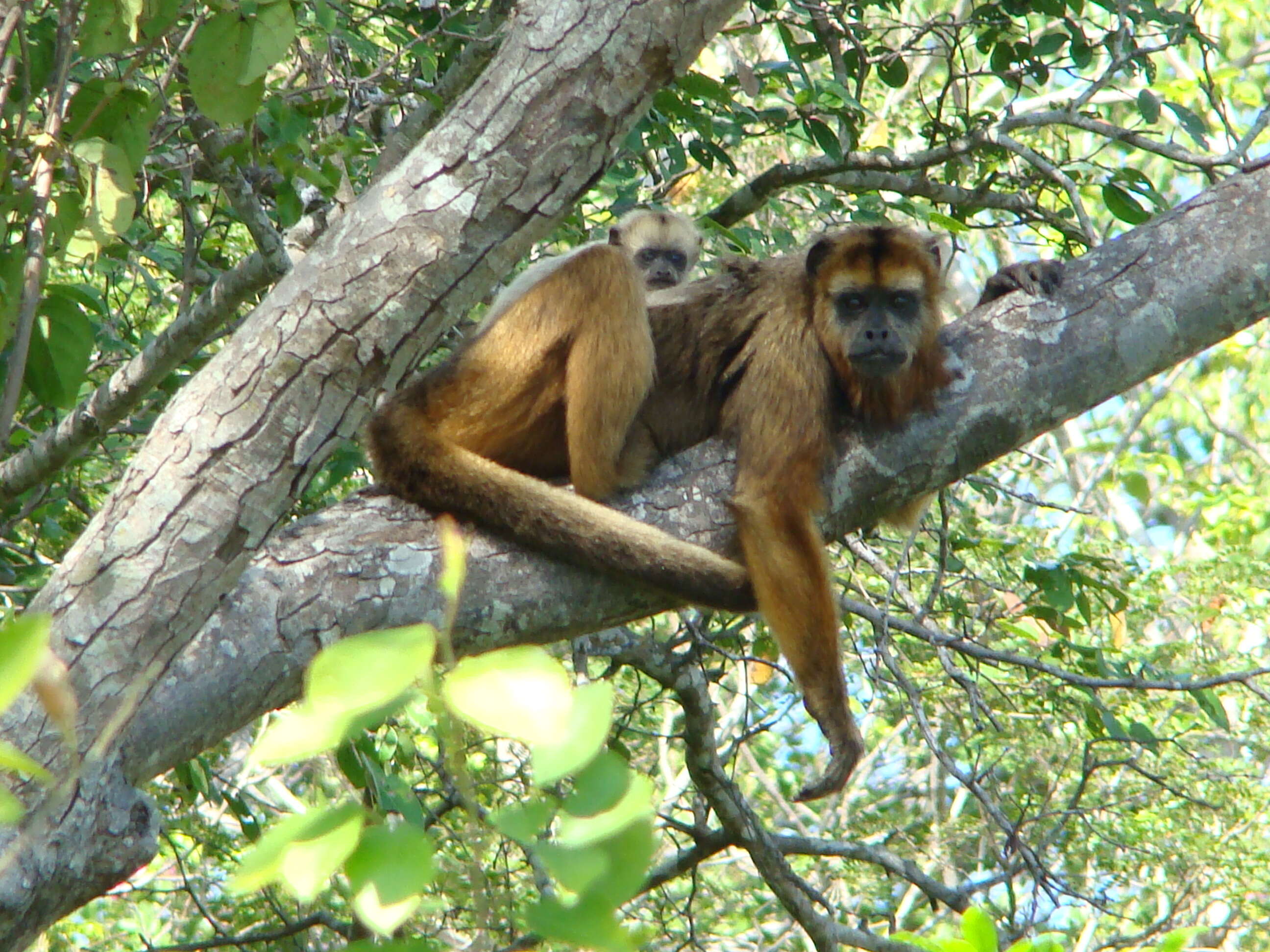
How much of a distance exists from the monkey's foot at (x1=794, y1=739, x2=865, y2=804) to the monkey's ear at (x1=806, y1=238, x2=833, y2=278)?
1653 millimetres

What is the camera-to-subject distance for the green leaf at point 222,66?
2.60 meters

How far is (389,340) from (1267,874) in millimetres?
6020

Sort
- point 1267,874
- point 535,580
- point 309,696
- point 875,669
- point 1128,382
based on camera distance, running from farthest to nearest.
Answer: point 1267,874 → point 875,669 → point 1128,382 → point 535,580 → point 309,696

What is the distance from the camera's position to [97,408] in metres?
4.44

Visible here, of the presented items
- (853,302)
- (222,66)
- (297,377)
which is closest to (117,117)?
(222,66)

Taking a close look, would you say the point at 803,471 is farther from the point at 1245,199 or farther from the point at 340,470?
the point at 340,470

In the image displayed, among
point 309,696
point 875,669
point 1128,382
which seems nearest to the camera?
point 309,696

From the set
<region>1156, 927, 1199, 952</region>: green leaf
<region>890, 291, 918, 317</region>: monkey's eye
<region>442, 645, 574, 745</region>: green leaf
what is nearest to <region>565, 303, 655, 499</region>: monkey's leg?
<region>890, 291, 918, 317</region>: monkey's eye

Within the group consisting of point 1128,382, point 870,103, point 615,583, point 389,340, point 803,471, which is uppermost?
point 870,103

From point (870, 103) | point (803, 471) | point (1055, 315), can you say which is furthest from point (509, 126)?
point (870, 103)

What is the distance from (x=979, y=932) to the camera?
1763 mm

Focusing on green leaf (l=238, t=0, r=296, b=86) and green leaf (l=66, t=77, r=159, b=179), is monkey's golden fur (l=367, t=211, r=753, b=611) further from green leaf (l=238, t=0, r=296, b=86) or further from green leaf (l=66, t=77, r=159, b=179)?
green leaf (l=238, t=0, r=296, b=86)

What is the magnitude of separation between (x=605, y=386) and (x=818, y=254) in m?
0.95

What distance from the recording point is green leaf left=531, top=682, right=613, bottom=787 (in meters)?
1.01
